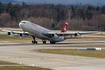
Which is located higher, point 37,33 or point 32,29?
point 32,29

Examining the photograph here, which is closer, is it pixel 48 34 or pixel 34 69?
pixel 34 69

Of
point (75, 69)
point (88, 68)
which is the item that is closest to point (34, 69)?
point (75, 69)

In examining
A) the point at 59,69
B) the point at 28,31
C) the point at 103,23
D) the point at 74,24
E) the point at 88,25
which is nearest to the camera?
the point at 59,69

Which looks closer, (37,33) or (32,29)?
(32,29)

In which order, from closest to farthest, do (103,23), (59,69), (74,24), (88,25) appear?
(59,69) → (74,24) → (103,23) → (88,25)

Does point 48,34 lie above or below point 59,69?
below

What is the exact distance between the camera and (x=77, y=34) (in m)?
60.1

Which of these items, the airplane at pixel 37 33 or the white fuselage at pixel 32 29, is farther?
the airplane at pixel 37 33

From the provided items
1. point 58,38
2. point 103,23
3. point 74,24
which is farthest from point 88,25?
point 58,38

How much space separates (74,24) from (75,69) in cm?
15054

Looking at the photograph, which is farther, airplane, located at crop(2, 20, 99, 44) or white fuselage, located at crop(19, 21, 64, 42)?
airplane, located at crop(2, 20, 99, 44)

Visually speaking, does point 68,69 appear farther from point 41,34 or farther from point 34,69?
point 41,34

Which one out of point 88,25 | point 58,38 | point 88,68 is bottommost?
point 88,25

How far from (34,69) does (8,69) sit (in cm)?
248
